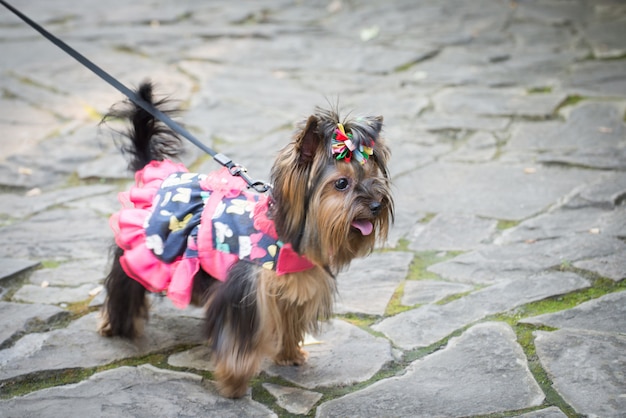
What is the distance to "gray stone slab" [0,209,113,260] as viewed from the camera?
4.27m

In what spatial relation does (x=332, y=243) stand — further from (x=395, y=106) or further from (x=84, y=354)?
(x=395, y=106)

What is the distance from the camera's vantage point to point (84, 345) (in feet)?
11.3

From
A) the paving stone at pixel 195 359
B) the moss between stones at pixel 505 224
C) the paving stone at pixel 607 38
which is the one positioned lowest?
the paving stone at pixel 195 359

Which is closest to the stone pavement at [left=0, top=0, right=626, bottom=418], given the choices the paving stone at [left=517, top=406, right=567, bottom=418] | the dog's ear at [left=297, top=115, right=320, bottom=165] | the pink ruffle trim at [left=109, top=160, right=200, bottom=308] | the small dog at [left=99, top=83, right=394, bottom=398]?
the paving stone at [left=517, top=406, right=567, bottom=418]

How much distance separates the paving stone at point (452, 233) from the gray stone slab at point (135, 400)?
1627 mm

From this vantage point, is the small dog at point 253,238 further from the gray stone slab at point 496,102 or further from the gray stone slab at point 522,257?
the gray stone slab at point 496,102

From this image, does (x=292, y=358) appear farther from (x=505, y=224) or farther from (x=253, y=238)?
(x=505, y=224)

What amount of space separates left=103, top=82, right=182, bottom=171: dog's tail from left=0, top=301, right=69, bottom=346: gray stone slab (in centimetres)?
81

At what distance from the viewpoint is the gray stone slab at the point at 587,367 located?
2799 mm

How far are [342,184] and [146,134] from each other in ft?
3.85

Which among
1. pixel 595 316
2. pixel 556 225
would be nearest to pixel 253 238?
pixel 595 316

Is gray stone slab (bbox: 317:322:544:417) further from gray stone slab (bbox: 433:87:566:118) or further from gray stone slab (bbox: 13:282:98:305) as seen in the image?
gray stone slab (bbox: 433:87:566:118)

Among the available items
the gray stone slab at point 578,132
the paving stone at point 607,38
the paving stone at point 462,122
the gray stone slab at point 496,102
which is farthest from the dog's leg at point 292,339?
the paving stone at point 607,38

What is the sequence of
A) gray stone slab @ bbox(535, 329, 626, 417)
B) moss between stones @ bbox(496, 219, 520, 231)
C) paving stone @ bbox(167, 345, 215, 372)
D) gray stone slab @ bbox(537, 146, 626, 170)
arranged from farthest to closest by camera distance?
gray stone slab @ bbox(537, 146, 626, 170), moss between stones @ bbox(496, 219, 520, 231), paving stone @ bbox(167, 345, 215, 372), gray stone slab @ bbox(535, 329, 626, 417)
